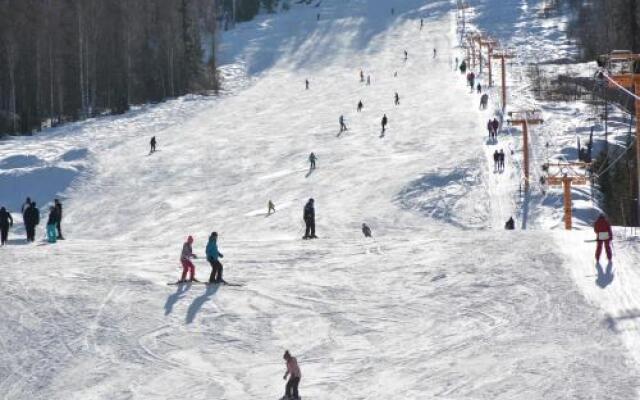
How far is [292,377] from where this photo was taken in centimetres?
1494

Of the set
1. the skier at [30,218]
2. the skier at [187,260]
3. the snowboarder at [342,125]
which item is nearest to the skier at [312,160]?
the snowboarder at [342,125]

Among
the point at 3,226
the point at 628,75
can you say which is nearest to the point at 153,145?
the point at 3,226

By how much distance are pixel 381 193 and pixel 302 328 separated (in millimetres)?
19100

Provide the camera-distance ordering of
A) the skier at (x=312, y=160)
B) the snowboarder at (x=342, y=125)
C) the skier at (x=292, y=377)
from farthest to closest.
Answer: the snowboarder at (x=342, y=125)
the skier at (x=312, y=160)
the skier at (x=292, y=377)

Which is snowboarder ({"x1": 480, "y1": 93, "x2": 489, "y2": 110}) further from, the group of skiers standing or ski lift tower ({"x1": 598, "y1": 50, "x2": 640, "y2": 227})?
the group of skiers standing

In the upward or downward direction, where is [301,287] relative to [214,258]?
downward

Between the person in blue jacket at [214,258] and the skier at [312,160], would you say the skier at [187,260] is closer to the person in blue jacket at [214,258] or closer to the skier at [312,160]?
the person in blue jacket at [214,258]

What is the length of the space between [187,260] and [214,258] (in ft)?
2.01

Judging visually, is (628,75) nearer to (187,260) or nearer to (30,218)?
(187,260)

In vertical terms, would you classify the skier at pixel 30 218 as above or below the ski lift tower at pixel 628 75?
below

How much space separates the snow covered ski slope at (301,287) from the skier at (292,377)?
43 cm

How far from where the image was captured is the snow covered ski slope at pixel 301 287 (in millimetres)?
16078

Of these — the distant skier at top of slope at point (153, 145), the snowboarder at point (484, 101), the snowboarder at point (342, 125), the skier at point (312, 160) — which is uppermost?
the snowboarder at point (484, 101)

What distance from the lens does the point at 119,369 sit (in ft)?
55.7
